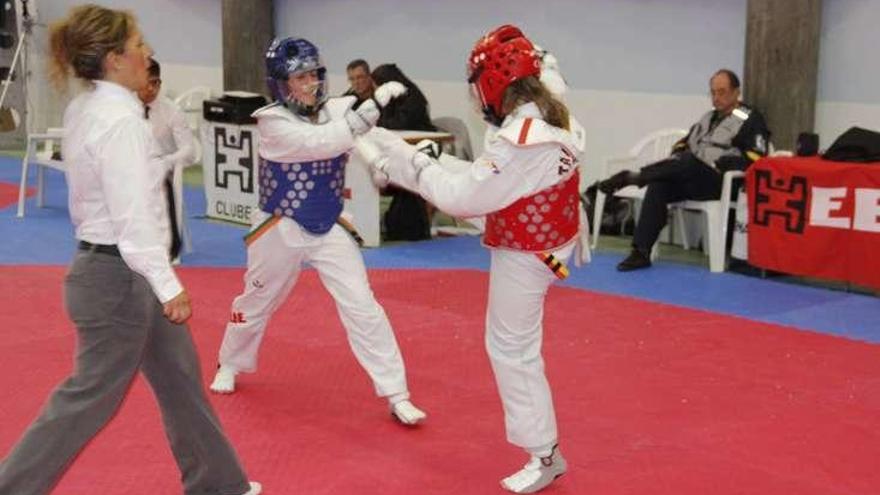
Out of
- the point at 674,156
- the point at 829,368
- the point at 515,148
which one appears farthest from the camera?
the point at 674,156

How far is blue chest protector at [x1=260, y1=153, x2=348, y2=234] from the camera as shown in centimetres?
479

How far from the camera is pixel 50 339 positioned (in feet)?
20.3

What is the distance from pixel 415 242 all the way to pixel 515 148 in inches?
213

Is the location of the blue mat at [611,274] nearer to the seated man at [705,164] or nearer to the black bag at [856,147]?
the seated man at [705,164]

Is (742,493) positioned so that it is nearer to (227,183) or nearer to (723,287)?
(723,287)

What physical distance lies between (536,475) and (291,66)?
1867 millimetres

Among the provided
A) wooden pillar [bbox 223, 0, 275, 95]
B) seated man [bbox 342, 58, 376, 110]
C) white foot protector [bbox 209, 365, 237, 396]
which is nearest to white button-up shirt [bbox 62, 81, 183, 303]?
white foot protector [bbox 209, 365, 237, 396]

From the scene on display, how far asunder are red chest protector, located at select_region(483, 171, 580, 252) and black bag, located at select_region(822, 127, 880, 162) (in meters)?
3.82

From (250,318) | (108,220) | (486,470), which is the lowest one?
(486,470)

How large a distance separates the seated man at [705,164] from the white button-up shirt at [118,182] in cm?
522

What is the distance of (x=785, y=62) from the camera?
8305mm

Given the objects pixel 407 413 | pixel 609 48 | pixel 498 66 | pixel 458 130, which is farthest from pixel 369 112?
pixel 458 130

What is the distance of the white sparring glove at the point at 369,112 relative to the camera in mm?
4562

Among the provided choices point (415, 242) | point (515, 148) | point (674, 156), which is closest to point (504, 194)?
point (515, 148)
